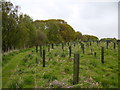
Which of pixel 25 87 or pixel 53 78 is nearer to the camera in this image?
pixel 25 87

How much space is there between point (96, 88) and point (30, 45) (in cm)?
5570

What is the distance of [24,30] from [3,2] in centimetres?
797

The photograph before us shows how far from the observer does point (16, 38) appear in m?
37.0

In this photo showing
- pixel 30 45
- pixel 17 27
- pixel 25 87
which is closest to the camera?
pixel 25 87

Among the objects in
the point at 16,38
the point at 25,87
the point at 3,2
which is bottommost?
the point at 25,87

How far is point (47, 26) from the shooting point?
69062 millimetres

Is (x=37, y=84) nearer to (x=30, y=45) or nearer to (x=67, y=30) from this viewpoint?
(x=30, y=45)

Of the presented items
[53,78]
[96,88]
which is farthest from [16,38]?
[96,88]

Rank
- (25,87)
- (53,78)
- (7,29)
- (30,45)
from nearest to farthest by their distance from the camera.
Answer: (25,87), (53,78), (7,29), (30,45)

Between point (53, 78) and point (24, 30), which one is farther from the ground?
point (24, 30)

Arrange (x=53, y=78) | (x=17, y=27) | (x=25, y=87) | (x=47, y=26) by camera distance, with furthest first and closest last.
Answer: (x=47, y=26), (x=17, y=27), (x=53, y=78), (x=25, y=87)

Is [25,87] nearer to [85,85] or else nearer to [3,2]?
[85,85]

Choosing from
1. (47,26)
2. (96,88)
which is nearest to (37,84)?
(96,88)

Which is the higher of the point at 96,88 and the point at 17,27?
the point at 17,27
